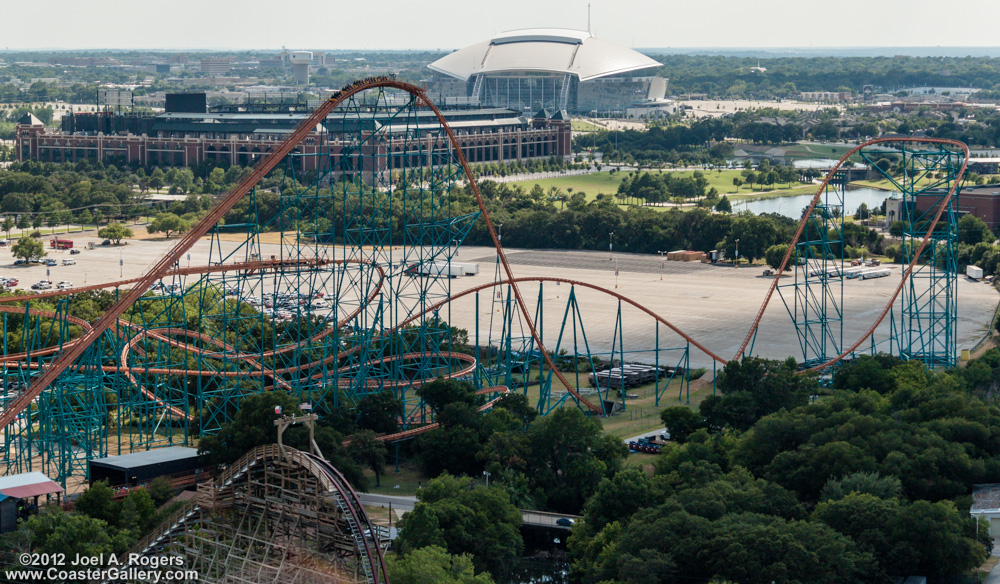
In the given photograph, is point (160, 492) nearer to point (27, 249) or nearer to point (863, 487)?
point (863, 487)

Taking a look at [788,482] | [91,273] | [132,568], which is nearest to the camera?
[132,568]

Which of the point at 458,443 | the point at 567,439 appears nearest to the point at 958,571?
the point at 567,439

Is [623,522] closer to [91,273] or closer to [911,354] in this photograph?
[911,354]

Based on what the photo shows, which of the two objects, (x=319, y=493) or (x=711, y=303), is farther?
(x=711, y=303)

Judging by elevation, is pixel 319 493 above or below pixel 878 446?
above

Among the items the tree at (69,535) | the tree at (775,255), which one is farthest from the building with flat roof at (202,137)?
the tree at (69,535)

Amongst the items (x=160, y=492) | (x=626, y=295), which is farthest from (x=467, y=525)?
(x=626, y=295)

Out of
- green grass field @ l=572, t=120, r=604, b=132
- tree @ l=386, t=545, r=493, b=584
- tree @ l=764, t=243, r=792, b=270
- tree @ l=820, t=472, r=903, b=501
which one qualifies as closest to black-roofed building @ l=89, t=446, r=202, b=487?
tree @ l=386, t=545, r=493, b=584
